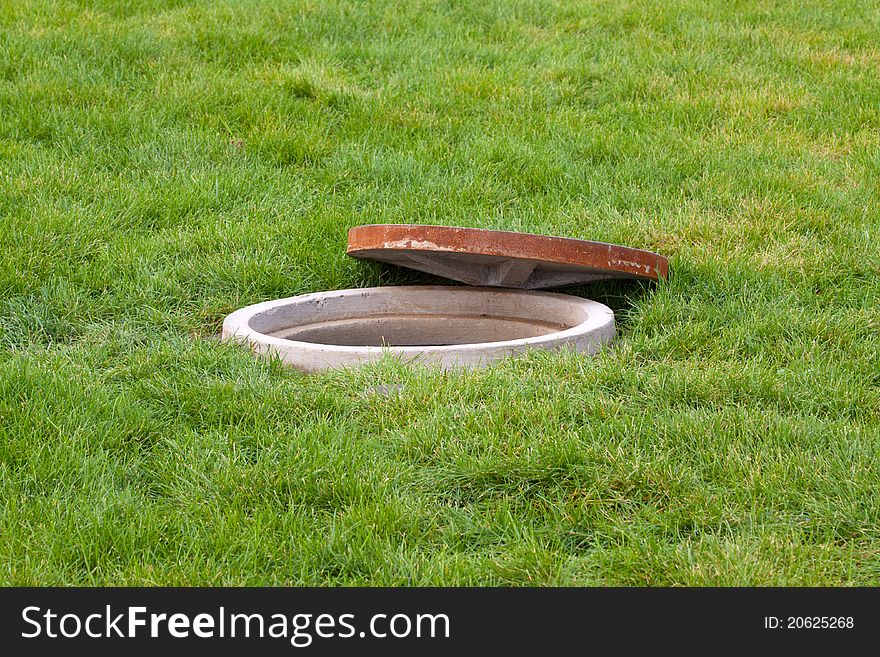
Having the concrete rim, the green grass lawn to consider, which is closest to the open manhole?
the concrete rim

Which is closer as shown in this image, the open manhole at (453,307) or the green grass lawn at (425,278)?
the green grass lawn at (425,278)

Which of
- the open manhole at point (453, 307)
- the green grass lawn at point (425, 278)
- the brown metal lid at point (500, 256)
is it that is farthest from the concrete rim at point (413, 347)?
the brown metal lid at point (500, 256)

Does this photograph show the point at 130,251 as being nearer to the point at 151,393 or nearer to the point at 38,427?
the point at 151,393

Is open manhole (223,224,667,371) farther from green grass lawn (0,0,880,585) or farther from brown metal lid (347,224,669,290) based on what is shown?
green grass lawn (0,0,880,585)

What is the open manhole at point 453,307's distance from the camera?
411cm

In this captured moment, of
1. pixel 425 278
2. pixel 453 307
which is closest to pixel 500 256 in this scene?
pixel 453 307

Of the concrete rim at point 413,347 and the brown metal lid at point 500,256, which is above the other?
the brown metal lid at point 500,256

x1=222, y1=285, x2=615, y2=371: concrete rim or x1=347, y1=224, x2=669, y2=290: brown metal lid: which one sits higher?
x1=347, y1=224, x2=669, y2=290: brown metal lid

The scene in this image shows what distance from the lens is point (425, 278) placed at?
209 inches

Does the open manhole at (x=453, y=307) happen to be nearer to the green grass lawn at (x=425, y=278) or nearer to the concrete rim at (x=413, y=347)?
the concrete rim at (x=413, y=347)

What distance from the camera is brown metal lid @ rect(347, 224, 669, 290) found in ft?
14.3

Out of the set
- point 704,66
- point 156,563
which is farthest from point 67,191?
point 704,66

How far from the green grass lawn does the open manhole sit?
6.7 inches

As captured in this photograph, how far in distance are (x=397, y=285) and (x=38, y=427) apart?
227cm
